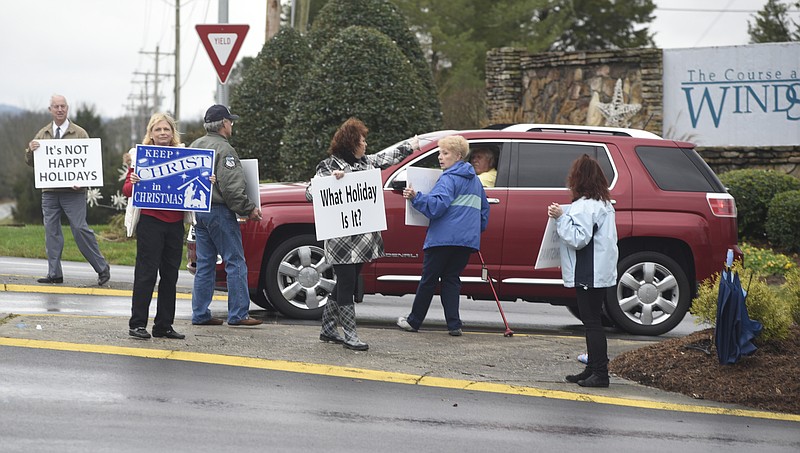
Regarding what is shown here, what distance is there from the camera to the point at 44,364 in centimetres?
797

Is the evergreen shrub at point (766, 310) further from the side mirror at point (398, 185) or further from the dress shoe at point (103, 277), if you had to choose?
the dress shoe at point (103, 277)

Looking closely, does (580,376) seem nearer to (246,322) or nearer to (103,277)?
(246,322)

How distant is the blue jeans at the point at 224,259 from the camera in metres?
9.84

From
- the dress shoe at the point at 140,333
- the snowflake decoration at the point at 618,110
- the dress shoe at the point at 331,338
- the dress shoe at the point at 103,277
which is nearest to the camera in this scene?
the dress shoe at the point at 140,333

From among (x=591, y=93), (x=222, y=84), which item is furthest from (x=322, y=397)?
(x=591, y=93)

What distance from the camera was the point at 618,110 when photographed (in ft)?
77.2

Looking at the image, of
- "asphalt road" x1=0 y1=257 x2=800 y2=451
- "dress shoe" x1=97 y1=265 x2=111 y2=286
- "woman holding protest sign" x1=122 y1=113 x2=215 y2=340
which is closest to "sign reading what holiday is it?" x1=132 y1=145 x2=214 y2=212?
"woman holding protest sign" x1=122 y1=113 x2=215 y2=340

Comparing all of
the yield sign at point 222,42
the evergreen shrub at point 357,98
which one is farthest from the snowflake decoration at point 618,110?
the yield sign at point 222,42

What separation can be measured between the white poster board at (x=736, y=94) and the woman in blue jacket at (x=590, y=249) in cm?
1490

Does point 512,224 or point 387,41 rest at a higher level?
point 387,41

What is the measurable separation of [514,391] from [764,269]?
9500 mm

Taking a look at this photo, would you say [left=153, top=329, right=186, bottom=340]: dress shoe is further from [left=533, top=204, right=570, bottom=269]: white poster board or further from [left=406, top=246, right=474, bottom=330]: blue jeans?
[left=533, top=204, right=570, bottom=269]: white poster board

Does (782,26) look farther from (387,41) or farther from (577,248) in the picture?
(577,248)

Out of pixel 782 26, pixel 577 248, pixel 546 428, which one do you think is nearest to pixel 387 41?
pixel 577 248
